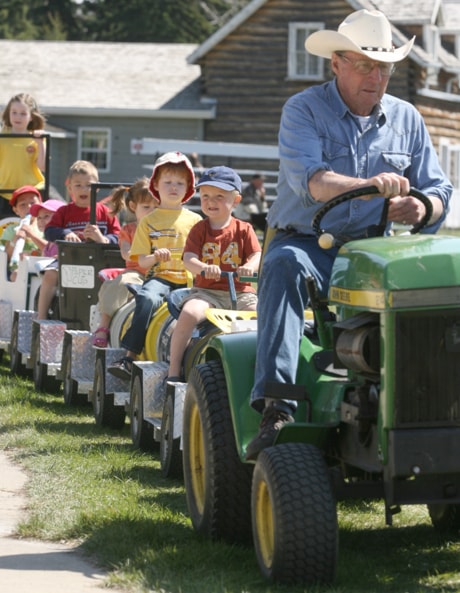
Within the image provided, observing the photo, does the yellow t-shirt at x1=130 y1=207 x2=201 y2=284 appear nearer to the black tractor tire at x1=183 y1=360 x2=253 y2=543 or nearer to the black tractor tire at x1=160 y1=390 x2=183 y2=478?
the black tractor tire at x1=160 y1=390 x2=183 y2=478

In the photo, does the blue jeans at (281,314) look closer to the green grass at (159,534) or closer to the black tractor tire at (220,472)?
the black tractor tire at (220,472)

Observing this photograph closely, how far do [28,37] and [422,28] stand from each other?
82.0 feet

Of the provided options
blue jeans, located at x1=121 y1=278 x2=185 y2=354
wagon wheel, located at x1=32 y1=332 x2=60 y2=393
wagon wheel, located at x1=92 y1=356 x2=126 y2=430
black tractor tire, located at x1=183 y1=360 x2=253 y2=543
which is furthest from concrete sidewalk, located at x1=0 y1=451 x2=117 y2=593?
wagon wheel, located at x1=32 y1=332 x2=60 y2=393

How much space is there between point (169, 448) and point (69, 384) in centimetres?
298

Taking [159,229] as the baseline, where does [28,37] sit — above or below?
above

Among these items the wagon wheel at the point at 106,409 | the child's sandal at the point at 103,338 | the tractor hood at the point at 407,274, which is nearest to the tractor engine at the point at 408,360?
the tractor hood at the point at 407,274

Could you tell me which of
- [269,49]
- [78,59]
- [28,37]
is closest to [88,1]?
[28,37]

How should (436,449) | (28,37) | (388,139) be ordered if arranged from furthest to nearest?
(28,37), (388,139), (436,449)

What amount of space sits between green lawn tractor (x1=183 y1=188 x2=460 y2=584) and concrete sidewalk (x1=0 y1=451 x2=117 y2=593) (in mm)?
637

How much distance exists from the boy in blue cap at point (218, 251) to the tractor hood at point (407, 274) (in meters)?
2.79

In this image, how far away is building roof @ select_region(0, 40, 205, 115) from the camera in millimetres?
44469

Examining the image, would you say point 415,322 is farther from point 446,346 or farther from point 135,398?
point 135,398

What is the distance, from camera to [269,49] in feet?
142

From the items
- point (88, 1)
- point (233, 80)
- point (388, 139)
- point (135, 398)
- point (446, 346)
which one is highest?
point (88, 1)
